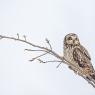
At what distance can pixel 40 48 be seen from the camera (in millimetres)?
2645

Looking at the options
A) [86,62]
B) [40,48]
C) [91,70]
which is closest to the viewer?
[40,48]

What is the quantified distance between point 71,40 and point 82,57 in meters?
0.37

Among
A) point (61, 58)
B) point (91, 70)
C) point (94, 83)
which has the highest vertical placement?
point (61, 58)

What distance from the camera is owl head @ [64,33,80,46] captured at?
4855mm

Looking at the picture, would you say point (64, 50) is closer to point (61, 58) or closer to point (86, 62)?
point (86, 62)

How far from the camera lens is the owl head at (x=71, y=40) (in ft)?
15.9

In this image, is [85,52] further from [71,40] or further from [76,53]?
[71,40]

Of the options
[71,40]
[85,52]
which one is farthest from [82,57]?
[71,40]

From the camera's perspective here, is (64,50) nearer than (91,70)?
No

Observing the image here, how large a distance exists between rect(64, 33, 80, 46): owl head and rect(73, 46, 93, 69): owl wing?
0.41 feet

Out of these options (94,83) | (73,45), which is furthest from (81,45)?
(94,83)

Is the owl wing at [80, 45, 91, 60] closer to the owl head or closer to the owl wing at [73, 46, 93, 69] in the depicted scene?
the owl wing at [73, 46, 93, 69]

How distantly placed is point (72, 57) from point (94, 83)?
1881 mm

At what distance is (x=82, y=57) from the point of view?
184 inches
